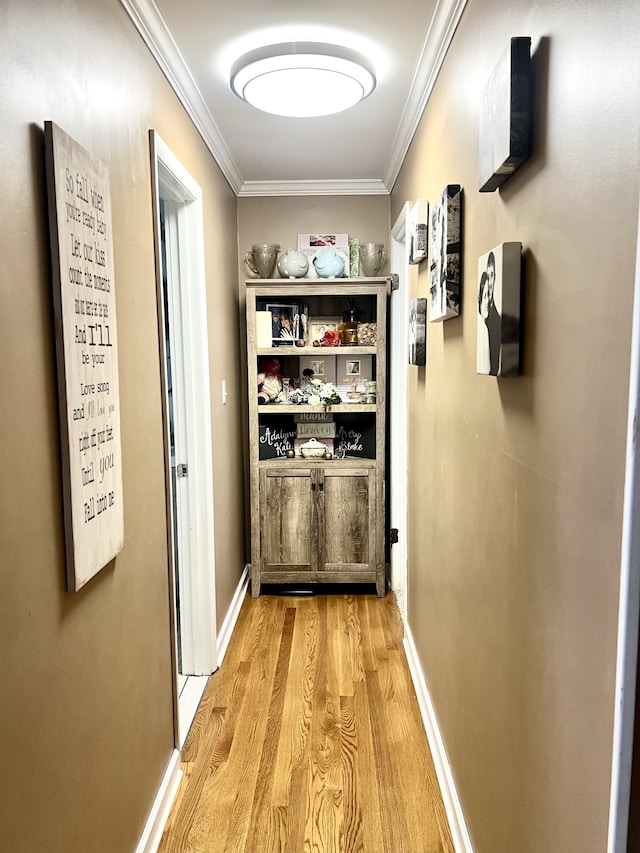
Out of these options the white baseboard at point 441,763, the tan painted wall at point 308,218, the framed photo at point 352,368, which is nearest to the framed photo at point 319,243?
the tan painted wall at point 308,218

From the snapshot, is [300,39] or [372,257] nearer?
[300,39]

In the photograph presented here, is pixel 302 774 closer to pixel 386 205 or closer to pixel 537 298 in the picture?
pixel 537 298

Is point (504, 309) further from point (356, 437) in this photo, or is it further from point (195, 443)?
point (356, 437)

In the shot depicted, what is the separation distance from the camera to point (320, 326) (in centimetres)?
378

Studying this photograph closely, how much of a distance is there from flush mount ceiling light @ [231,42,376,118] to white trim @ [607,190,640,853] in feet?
5.82

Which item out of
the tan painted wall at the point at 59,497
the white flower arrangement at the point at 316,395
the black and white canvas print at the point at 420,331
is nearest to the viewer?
the tan painted wall at the point at 59,497

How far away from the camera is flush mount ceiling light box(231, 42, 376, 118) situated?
81.2 inches

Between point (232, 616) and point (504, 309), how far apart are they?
2571mm

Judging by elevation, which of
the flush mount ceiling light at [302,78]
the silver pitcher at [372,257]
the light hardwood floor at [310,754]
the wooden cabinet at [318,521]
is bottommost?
the light hardwood floor at [310,754]

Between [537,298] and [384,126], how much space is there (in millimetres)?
2082

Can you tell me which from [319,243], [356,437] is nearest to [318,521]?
[356,437]

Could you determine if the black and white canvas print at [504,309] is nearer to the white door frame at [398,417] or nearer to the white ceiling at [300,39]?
the white ceiling at [300,39]

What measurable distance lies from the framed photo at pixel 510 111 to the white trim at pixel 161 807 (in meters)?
1.93

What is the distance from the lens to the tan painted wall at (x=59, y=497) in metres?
1.02
